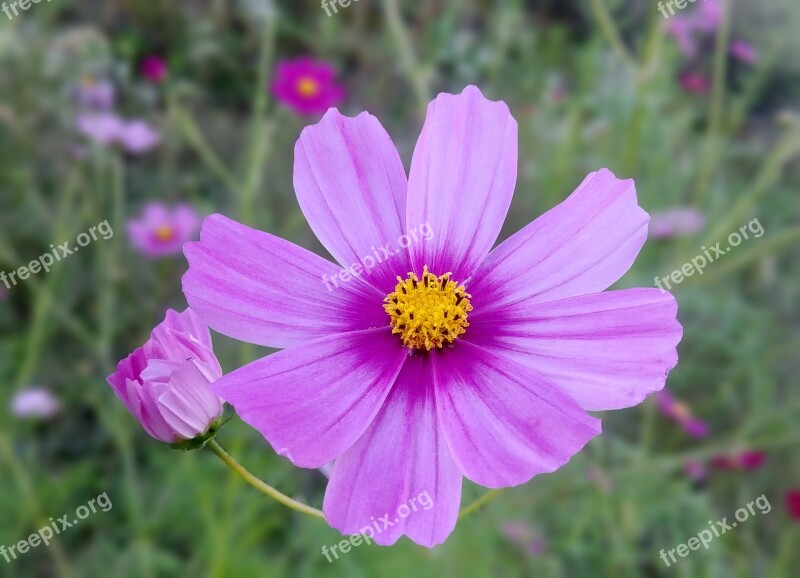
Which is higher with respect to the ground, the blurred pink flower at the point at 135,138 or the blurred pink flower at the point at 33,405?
the blurred pink flower at the point at 135,138

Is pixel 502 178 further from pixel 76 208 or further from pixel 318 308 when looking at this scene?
pixel 76 208

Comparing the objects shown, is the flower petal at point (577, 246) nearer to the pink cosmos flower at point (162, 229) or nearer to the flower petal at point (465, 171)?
the flower petal at point (465, 171)

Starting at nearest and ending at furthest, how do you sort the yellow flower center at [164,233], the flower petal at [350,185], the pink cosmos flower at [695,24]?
the flower petal at [350,185]
the yellow flower center at [164,233]
the pink cosmos flower at [695,24]

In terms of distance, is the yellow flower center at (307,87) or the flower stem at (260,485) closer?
the flower stem at (260,485)

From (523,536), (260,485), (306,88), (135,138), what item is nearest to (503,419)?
(260,485)

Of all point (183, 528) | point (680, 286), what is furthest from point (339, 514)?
point (183, 528)

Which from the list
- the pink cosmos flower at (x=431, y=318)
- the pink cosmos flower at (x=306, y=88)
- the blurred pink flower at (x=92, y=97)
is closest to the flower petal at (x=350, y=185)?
the pink cosmos flower at (x=431, y=318)

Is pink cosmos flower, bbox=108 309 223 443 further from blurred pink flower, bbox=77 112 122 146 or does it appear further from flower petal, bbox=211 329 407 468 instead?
blurred pink flower, bbox=77 112 122 146
